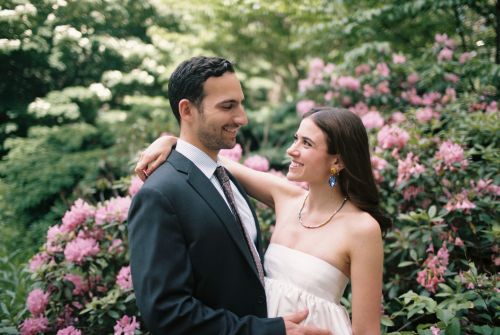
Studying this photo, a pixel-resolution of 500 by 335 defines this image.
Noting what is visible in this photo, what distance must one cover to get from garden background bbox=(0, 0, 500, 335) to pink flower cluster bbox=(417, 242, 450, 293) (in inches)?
0.4

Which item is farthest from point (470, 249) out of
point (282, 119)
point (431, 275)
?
point (282, 119)

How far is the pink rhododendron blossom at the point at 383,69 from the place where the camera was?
18.7 feet

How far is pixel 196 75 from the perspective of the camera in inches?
77.0

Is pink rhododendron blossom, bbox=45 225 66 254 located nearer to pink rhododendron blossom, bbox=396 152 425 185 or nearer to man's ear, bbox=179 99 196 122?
man's ear, bbox=179 99 196 122

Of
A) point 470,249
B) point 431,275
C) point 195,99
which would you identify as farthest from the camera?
point 470,249

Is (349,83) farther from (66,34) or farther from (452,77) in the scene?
(66,34)

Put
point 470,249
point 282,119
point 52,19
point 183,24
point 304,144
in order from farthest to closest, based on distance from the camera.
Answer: point 183,24
point 282,119
point 52,19
point 470,249
point 304,144

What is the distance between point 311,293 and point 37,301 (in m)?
1.77

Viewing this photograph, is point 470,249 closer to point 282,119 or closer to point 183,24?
point 282,119

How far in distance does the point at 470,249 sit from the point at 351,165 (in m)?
1.56

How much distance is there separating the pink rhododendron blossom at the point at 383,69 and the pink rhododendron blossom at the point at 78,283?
14.7 feet

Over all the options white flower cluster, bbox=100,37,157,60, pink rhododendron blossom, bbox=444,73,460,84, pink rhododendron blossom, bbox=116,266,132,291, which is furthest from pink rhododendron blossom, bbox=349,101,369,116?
white flower cluster, bbox=100,37,157,60

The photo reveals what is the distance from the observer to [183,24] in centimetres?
888

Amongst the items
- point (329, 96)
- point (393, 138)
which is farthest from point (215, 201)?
point (329, 96)
